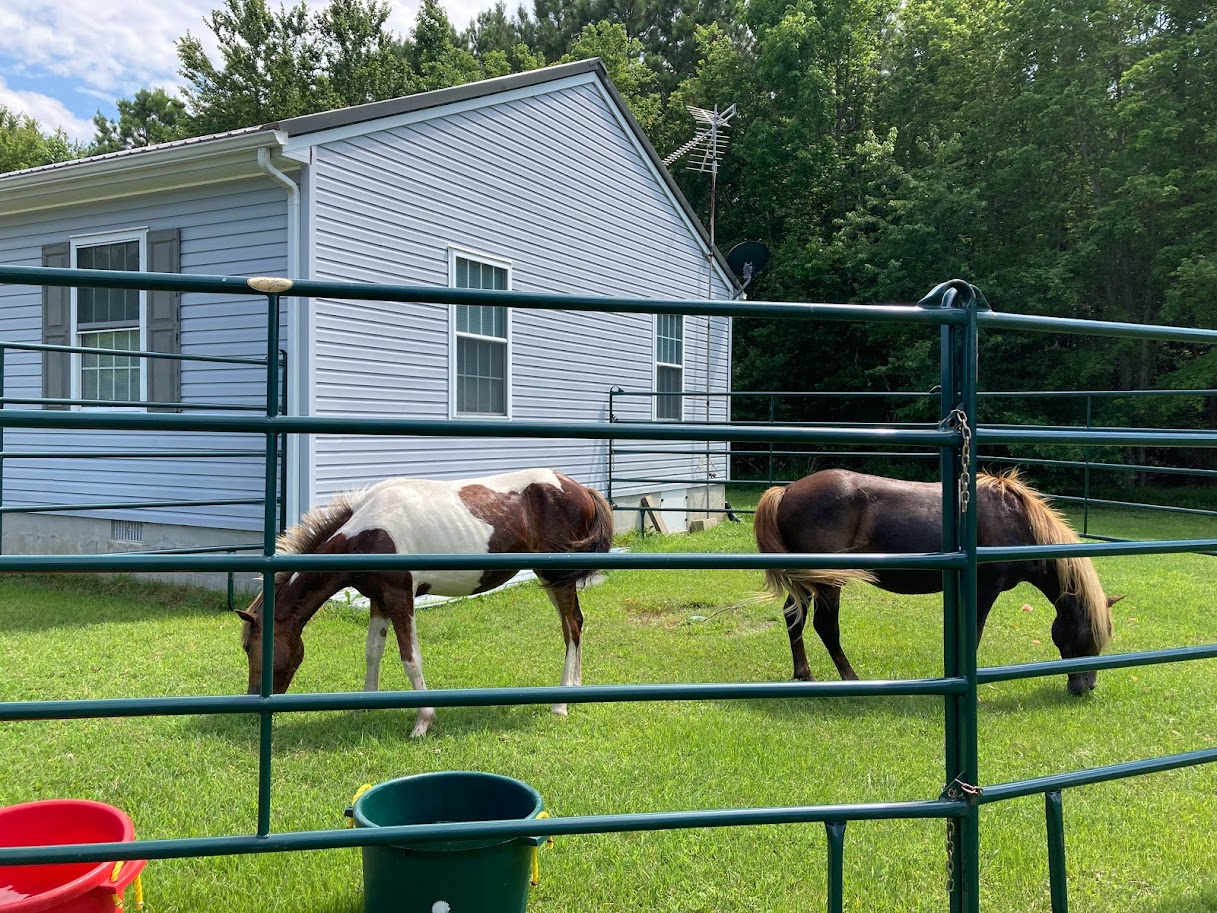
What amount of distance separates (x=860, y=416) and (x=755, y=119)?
380 inches

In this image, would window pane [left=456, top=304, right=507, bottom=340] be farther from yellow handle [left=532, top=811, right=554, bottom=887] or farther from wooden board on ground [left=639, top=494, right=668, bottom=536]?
yellow handle [left=532, top=811, right=554, bottom=887]

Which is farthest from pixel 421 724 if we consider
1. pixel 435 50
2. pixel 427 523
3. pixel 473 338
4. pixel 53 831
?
pixel 435 50

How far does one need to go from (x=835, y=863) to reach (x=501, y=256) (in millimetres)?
8195

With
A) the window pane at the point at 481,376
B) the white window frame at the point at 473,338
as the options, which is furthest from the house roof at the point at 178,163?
the window pane at the point at 481,376

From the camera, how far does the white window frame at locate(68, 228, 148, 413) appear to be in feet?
25.0

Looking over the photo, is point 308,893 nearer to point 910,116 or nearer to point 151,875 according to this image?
point 151,875

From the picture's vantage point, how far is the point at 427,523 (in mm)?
4543

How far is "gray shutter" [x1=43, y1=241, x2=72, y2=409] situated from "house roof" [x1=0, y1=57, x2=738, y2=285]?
484 millimetres

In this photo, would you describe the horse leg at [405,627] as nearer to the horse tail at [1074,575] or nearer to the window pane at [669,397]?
the horse tail at [1074,575]

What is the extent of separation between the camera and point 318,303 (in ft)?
23.1

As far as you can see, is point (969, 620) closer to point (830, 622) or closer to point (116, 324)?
point (830, 622)

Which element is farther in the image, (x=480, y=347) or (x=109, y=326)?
(x=480, y=347)

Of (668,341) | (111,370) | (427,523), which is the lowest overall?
(427,523)

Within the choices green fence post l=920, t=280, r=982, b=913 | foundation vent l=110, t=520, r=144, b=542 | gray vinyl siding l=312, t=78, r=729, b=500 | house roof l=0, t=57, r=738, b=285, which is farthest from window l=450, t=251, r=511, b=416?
green fence post l=920, t=280, r=982, b=913
